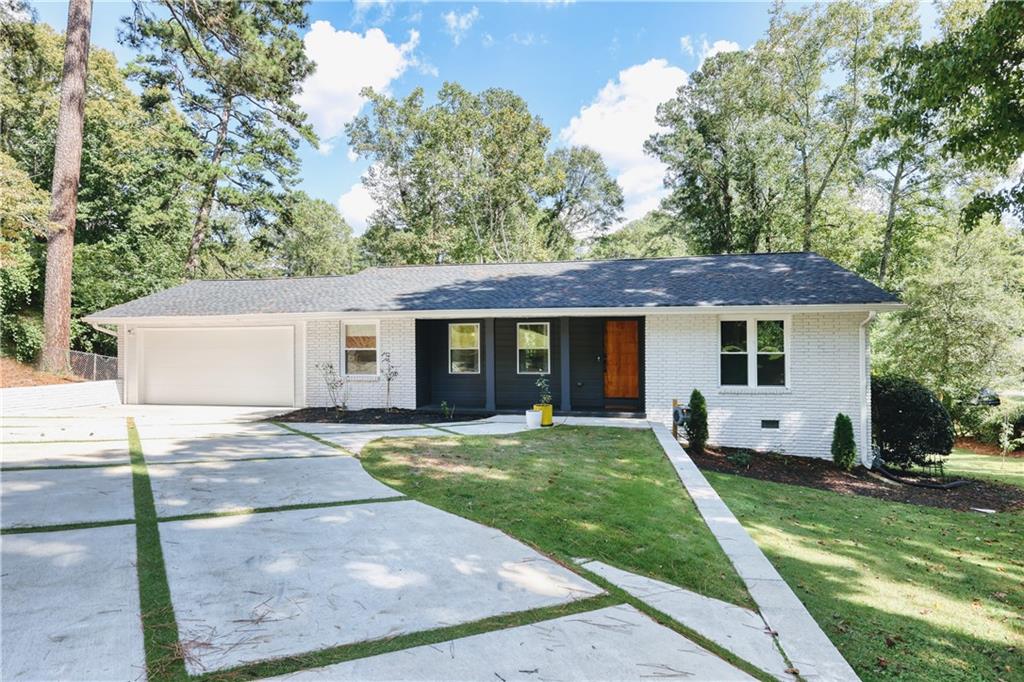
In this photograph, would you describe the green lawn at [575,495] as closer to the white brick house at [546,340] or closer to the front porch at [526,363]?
the white brick house at [546,340]

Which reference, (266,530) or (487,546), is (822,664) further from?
(266,530)

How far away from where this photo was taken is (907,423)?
9.90m

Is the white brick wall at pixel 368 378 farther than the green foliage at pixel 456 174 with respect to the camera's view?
No

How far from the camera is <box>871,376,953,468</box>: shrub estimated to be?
379 inches

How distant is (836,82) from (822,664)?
2234 centimetres

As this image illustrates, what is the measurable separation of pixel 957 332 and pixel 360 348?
17.2 meters

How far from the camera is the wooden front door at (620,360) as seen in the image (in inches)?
487

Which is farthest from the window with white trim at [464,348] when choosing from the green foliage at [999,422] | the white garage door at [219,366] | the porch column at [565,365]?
the green foliage at [999,422]

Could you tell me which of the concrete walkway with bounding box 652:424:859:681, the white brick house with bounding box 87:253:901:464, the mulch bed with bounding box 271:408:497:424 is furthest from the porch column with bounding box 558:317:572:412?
the concrete walkway with bounding box 652:424:859:681

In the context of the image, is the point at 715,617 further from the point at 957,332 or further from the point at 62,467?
the point at 957,332

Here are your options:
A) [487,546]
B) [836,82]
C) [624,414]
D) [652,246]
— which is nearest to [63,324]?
[624,414]

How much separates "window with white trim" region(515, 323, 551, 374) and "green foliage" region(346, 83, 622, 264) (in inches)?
646

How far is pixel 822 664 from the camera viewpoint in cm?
262

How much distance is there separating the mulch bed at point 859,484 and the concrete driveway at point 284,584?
599 centimetres
